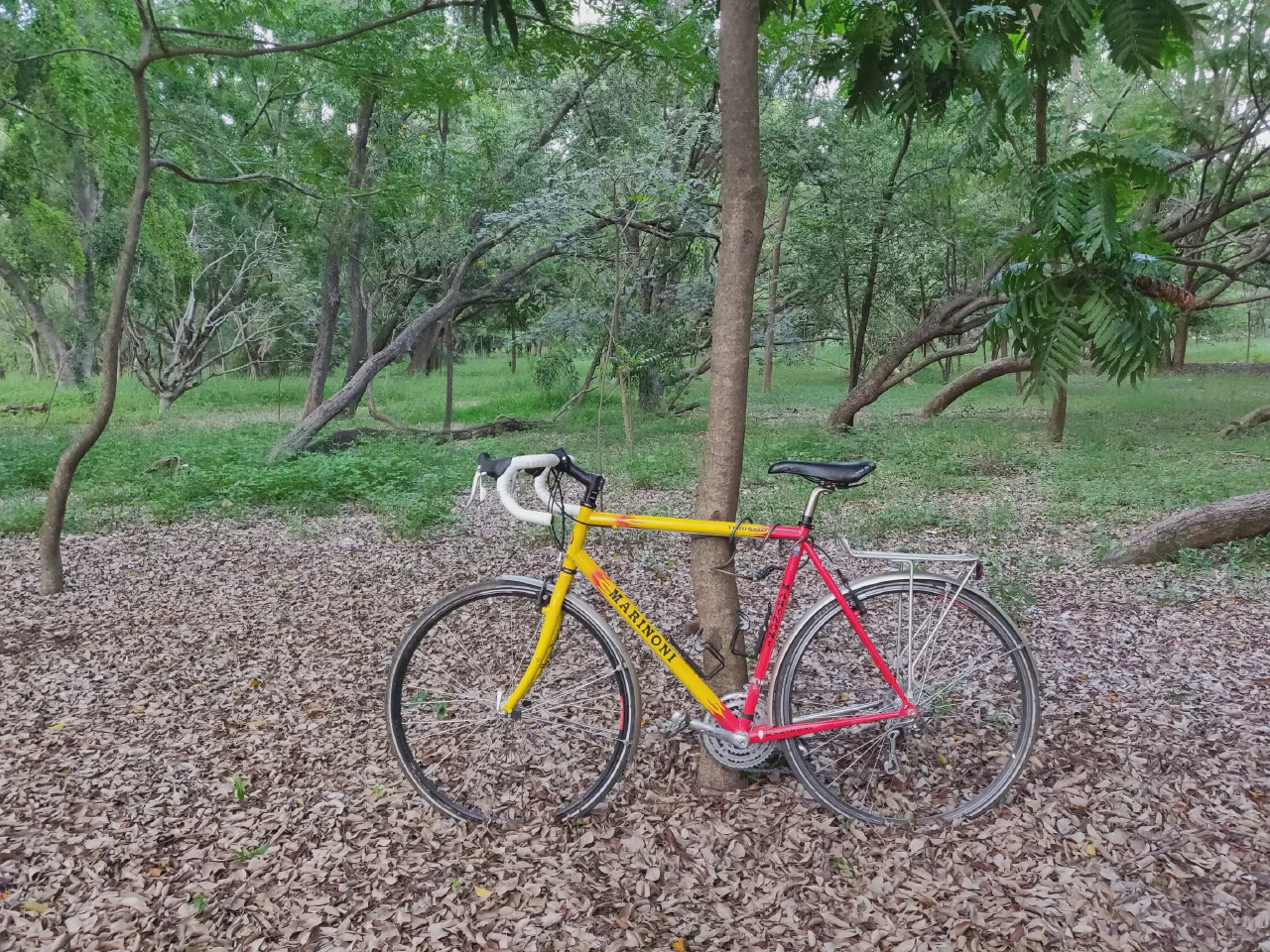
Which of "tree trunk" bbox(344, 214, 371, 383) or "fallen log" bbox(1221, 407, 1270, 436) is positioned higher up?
"tree trunk" bbox(344, 214, 371, 383)

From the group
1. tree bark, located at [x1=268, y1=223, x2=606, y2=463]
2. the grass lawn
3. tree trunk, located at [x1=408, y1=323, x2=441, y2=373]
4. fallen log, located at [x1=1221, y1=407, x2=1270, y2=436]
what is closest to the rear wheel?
the grass lawn

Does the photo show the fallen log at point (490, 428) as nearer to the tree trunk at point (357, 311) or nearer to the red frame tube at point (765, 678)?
the tree trunk at point (357, 311)

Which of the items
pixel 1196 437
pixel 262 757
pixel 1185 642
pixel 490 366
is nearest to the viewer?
pixel 262 757

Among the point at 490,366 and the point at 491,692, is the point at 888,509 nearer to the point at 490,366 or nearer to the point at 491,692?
the point at 491,692

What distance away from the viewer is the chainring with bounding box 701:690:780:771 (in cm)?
250

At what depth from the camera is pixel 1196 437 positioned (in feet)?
35.4

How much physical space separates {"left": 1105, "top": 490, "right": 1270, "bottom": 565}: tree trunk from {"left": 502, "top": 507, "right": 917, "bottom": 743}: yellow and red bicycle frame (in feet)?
11.8

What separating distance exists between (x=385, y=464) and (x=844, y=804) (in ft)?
22.5

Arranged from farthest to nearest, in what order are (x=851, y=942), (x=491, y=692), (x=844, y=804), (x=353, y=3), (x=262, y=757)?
(x=353, y=3) < (x=262, y=757) < (x=491, y=692) < (x=844, y=804) < (x=851, y=942)

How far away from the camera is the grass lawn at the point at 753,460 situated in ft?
22.8

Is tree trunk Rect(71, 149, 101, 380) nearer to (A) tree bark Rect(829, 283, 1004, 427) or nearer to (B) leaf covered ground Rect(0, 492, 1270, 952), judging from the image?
(A) tree bark Rect(829, 283, 1004, 427)

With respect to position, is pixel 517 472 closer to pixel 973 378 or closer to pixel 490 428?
pixel 490 428

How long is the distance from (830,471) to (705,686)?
2.50ft

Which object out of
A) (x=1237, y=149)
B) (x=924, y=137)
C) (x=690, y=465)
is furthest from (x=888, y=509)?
(x=924, y=137)
